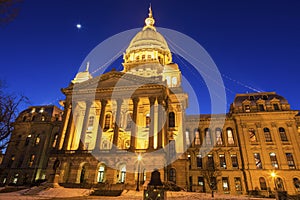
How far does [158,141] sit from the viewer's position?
28.6m

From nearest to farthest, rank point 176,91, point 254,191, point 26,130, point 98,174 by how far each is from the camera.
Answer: point 98,174, point 254,191, point 176,91, point 26,130

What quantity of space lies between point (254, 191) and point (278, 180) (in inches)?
215

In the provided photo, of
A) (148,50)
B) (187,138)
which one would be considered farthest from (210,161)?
(148,50)

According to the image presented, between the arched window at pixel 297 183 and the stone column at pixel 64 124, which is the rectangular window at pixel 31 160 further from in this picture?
the arched window at pixel 297 183

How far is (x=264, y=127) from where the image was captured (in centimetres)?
3703

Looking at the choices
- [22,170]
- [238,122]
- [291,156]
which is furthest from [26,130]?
[291,156]

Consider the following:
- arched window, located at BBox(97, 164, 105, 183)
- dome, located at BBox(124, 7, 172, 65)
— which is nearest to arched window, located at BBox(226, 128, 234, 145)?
dome, located at BBox(124, 7, 172, 65)

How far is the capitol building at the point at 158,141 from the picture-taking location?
2773 centimetres

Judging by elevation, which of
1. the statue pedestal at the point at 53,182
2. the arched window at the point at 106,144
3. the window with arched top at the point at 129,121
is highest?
the window with arched top at the point at 129,121

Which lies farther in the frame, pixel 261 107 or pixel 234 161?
pixel 261 107

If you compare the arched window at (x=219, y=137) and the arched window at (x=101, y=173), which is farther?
the arched window at (x=219, y=137)

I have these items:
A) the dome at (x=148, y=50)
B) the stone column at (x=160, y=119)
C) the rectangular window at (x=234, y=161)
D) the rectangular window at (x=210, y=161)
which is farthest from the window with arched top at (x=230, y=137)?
the dome at (x=148, y=50)

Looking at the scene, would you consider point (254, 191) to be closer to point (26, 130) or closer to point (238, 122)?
point (238, 122)

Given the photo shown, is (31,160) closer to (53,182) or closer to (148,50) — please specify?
(53,182)
